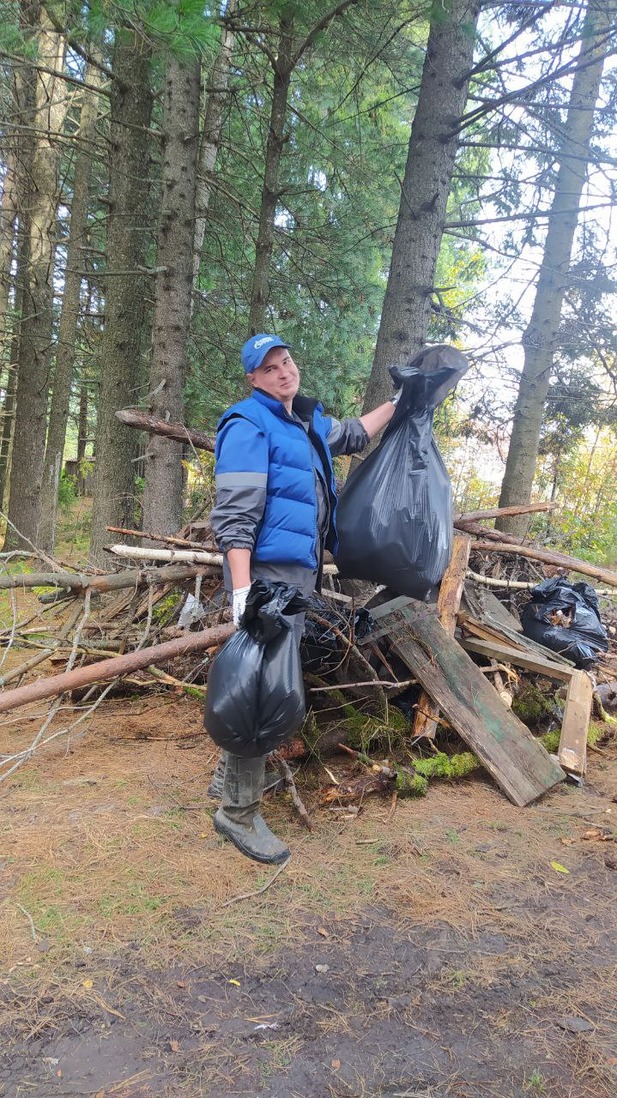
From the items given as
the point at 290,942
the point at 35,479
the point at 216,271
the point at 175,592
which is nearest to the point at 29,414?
the point at 35,479

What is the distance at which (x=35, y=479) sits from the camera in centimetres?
959

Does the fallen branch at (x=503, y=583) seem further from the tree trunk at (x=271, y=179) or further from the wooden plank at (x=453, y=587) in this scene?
the tree trunk at (x=271, y=179)

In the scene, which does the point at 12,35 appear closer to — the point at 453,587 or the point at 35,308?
the point at 35,308

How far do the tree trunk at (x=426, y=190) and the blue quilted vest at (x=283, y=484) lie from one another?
1950mm

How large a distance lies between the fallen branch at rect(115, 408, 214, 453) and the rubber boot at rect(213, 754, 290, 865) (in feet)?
7.20

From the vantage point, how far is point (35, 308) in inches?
355

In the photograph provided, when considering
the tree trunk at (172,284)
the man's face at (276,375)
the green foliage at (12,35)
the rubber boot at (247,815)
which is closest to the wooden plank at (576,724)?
the rubber boot at (247,815)

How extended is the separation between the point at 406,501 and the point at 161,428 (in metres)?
1.83

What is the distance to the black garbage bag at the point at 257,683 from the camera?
7.84ft

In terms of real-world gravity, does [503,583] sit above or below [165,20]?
below

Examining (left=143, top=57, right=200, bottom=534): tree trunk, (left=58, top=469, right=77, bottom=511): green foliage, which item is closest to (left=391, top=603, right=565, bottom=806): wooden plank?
(left=143, top=57, right=200, bottom=534): tree trunk

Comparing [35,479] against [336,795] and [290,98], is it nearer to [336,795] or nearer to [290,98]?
[290,98]

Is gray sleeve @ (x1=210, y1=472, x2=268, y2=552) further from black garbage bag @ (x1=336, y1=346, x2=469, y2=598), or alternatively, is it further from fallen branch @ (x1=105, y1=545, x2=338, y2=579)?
fallen branch @ (x1=105, y1=545, x2=338, y2=579)

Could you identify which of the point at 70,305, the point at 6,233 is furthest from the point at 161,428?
the point at 6,233
